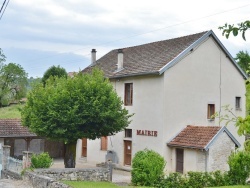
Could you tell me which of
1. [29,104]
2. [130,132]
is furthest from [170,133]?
[29,104]

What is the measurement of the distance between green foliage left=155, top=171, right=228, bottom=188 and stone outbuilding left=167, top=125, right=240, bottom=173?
300cm

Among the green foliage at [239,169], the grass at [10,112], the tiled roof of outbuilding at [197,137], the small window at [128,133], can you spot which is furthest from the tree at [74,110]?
the grass at [10,112]

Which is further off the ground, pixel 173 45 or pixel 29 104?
pixel 173 45

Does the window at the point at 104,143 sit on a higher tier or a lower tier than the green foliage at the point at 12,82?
lower

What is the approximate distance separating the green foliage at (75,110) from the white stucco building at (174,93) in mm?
3299

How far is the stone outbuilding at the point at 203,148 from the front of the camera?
76.5 ft

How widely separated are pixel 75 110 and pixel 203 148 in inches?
293

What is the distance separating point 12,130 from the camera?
1119 inches

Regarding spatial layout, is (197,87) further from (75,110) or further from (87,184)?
(87,184)

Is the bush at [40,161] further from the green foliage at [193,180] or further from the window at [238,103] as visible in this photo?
the window at [238,103]

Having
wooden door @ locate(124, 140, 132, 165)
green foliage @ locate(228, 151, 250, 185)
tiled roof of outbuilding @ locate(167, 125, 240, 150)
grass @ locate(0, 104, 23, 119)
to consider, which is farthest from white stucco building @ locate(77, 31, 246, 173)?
grass @ locate(0, 104, 23, 119)

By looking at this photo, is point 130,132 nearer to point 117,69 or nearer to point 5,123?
point 117,69

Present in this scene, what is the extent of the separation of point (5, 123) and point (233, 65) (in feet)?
54.5

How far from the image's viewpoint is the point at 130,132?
27688 millimetres
